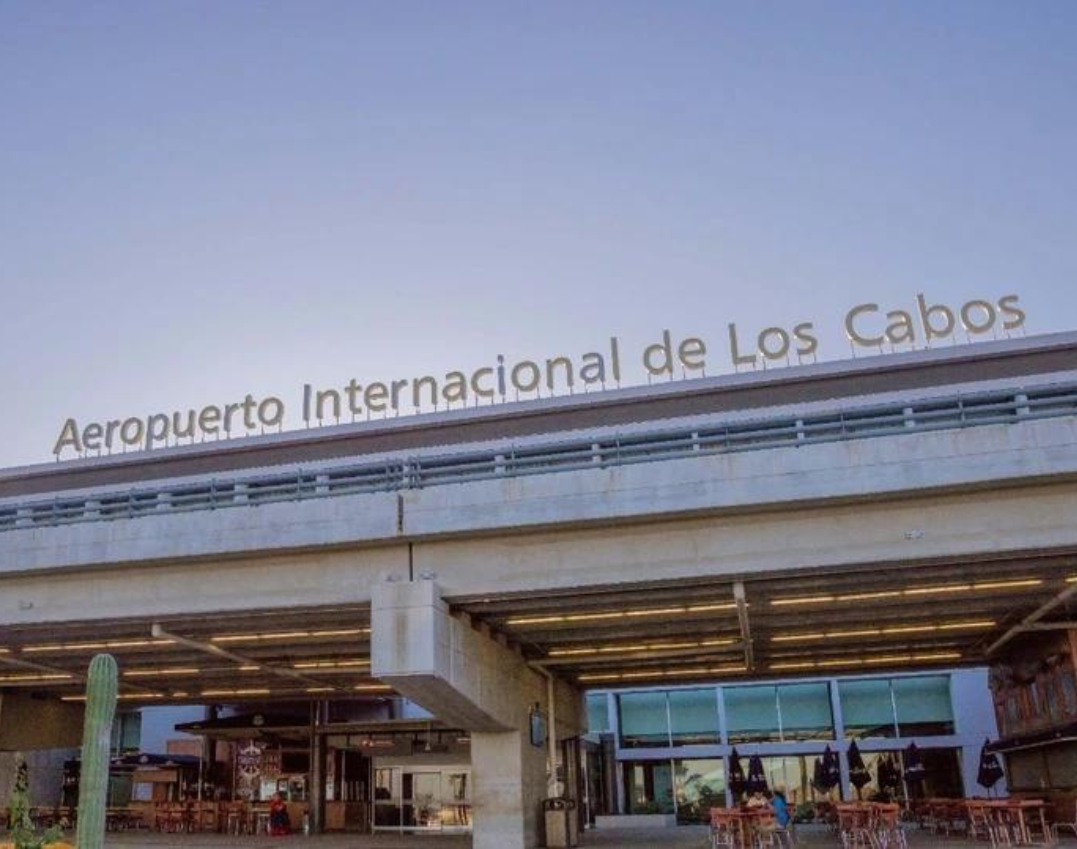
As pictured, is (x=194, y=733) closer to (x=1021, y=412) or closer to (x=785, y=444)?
(x=785, y=444)

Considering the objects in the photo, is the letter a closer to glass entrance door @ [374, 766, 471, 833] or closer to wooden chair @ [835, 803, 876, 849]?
glass entrance door @ [374, 766, 471, 833]

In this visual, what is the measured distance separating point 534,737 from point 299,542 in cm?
A: 844

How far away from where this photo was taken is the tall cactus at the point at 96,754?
44.7 feet

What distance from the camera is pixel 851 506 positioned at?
18031 mm

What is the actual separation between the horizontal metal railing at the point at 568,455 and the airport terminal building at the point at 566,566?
0.07 m

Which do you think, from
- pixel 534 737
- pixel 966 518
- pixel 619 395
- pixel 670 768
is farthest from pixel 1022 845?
pixel 670 768

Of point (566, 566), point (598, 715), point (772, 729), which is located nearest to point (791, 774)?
point (772, 729)

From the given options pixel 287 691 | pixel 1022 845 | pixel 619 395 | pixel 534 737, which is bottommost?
pixel 1022 845

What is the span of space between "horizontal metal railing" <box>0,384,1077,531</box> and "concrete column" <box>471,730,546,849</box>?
6.63m

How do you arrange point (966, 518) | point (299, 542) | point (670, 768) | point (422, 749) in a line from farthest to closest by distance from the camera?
point (670, 768) → point (422, 749) → point (299, 542) → point (966, 518)

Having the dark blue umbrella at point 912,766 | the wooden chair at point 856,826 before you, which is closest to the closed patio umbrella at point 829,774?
the dark blue umbrella at point 912,766

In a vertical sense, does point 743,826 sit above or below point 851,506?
below

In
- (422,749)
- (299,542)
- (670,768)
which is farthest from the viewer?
(670,768)

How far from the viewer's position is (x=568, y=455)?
19.5 meters
